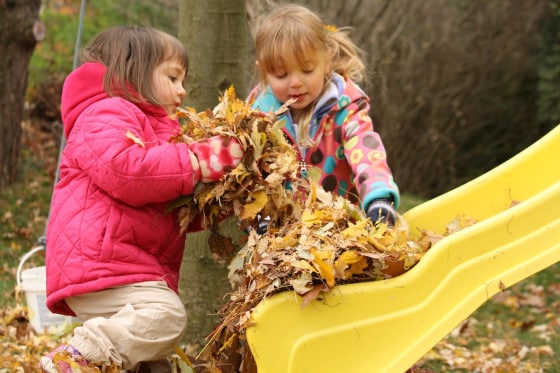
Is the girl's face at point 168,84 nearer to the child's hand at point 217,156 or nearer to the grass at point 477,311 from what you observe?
the child's hand at point 217,156

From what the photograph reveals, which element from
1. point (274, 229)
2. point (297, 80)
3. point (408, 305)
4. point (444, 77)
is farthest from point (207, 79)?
point (444, 77)

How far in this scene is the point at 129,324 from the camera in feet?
11.0

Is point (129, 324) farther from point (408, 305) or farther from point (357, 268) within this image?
point (408, 305)

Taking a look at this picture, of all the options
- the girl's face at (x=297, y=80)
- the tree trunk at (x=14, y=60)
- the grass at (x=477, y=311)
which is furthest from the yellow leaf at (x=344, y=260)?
the tree trunk at (x=14, y=60)

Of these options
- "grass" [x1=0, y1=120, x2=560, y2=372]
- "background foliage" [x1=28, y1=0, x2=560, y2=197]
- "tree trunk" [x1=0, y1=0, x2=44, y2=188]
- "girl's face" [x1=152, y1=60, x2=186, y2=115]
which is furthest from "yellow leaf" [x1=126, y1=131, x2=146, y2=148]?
"background foliage" [x1=28, y1=0, x2=560, y2=197]

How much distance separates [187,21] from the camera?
4543 mm

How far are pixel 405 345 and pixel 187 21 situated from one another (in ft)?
7.00

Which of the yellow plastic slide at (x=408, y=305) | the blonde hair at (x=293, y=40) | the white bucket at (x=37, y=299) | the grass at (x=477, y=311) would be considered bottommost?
the grass at (x=477, y=311)

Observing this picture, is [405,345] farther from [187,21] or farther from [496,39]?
[496,39]

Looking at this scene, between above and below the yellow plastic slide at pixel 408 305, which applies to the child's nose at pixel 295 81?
above

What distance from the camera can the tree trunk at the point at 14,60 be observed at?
24.7ft

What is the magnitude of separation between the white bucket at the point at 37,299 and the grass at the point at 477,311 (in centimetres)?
56

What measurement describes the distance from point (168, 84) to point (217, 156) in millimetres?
434

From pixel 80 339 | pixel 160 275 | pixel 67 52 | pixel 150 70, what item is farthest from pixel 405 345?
pixel 67 52
